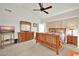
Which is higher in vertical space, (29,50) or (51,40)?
(51,40)

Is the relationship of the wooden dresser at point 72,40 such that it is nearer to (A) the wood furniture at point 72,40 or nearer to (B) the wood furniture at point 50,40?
(A) the wood furniture at point 72,40

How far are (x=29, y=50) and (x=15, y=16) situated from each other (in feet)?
2.42

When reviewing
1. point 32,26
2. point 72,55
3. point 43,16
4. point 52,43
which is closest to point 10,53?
point 32,26

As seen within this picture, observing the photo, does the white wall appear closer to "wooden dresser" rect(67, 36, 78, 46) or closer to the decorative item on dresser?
the decorative item on dresser

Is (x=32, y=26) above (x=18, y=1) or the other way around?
the other way around

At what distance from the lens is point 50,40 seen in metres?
2.22

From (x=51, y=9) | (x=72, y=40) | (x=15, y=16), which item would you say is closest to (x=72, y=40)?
(x=72, y=40)

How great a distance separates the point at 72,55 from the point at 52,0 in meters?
1.16

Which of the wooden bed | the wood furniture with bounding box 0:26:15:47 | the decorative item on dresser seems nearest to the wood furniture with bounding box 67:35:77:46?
the wooden bed

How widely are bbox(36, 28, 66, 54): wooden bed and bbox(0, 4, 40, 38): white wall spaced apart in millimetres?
427

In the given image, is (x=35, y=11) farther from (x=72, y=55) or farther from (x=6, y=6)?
(x=72, y=55)

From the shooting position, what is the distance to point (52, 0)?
2109 millimetres

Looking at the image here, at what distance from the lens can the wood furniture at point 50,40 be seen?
2.08m

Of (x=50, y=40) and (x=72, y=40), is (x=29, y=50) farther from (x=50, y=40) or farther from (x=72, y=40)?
(x=72, y=40)
